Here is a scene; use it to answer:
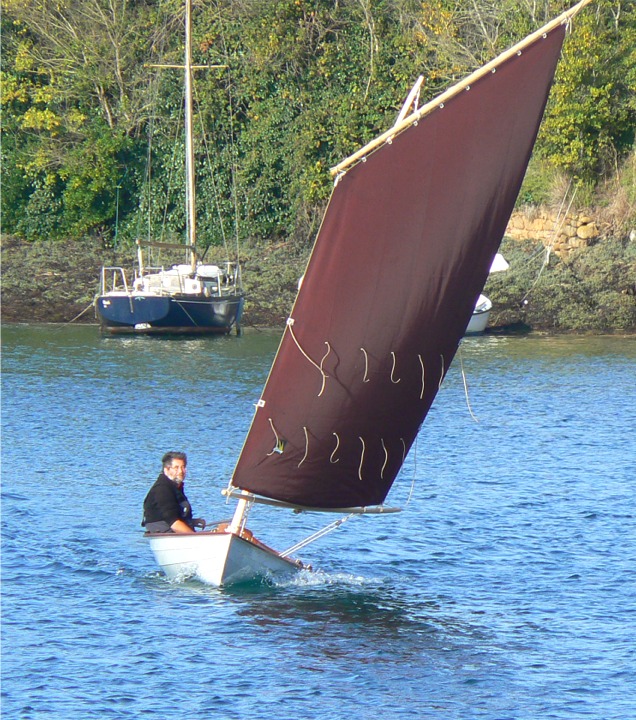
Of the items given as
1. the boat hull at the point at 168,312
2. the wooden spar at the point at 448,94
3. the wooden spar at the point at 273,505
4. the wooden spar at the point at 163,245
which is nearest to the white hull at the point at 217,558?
the wooden spar at the point at 273,505

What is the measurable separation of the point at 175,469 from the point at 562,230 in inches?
1238

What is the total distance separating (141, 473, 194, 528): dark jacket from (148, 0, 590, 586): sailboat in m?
0.28

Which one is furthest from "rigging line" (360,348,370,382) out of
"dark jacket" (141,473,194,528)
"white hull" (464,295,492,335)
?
"white hull" (464,295,492,335)

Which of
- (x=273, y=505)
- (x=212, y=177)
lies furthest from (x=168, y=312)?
(x=273, y=505)

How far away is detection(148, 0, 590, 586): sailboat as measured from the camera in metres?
12.7

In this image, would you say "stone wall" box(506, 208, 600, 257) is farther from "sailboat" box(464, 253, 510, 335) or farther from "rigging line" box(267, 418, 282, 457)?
"rigging line" box(267, 418, 282, 457)

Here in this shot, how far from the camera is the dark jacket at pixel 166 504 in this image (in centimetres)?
1450

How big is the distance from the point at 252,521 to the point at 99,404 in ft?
34.4

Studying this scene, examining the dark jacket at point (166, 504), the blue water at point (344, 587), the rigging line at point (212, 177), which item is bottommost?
the blue water at point (344, 587)

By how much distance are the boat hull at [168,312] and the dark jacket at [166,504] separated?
25.7 metres

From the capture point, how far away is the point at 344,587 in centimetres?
1553

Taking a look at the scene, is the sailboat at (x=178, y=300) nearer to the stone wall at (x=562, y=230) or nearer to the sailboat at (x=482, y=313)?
the sailboat at (x=482, y=313)

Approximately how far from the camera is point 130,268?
46688 mm

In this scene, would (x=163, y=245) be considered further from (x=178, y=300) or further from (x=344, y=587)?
(x=344, y=587)
